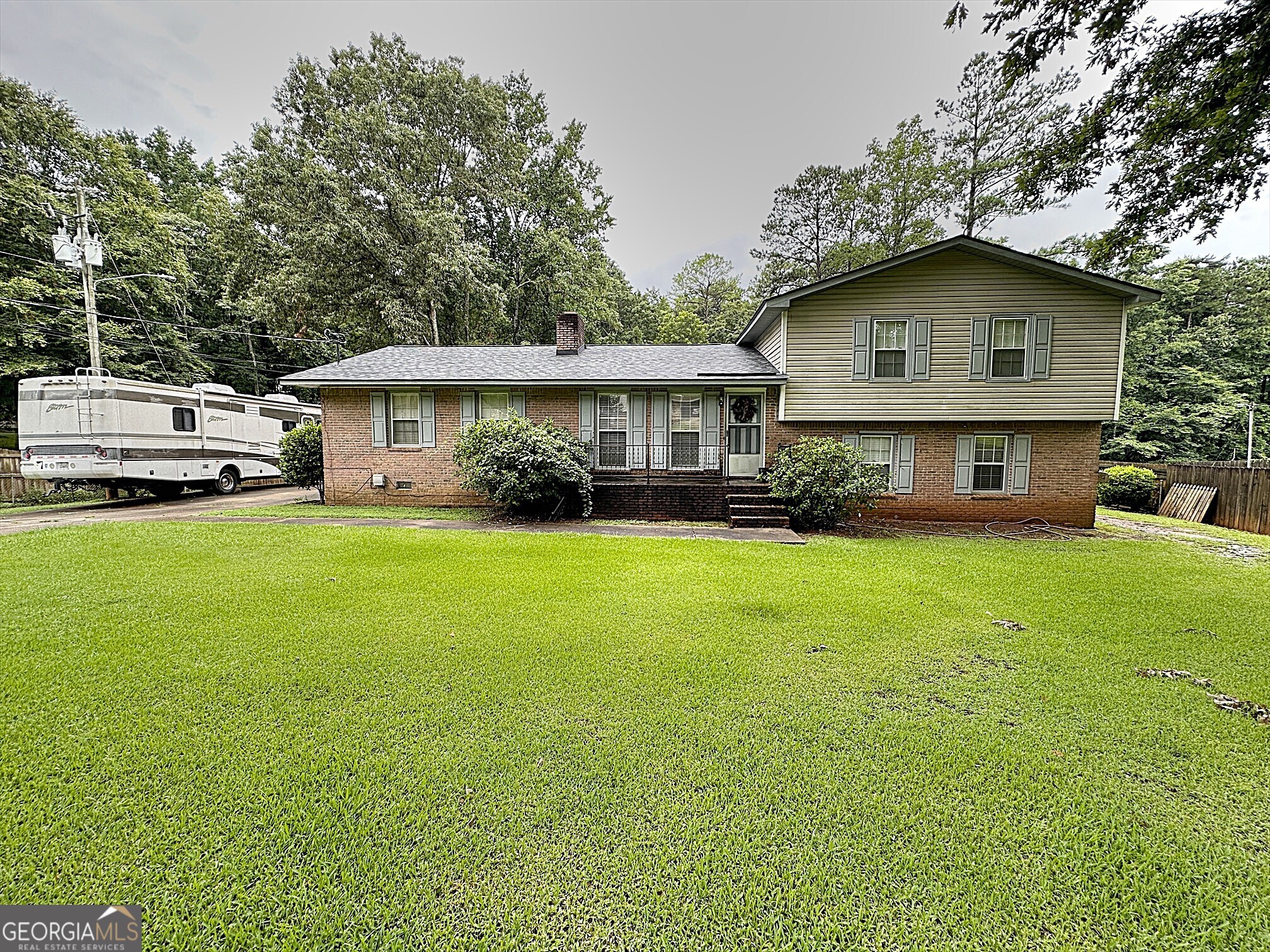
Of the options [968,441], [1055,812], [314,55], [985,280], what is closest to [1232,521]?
[968,441]

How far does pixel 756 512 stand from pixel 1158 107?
320 inches

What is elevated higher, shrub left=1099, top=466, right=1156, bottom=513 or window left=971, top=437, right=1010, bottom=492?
window left=971, top=437, right=1010, bottom=492

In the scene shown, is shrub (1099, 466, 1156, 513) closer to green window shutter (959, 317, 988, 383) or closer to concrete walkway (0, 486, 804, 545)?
green window shutter (959, 317, 988, 383)

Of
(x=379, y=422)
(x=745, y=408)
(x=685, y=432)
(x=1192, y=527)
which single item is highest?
(x=745, y=408)

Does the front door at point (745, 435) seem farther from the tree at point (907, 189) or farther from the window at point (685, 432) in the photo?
the tree at point (907, 189)

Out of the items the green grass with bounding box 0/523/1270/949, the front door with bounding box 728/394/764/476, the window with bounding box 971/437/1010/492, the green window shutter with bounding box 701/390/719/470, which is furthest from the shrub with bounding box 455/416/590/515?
the window with bounding box 971/437/1010/492

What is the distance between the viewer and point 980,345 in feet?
36.7

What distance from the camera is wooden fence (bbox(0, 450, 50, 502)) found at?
14.0 metres

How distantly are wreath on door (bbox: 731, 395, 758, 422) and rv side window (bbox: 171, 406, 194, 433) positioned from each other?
49.2 ft

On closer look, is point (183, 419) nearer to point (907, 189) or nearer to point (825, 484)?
point (825, 484)

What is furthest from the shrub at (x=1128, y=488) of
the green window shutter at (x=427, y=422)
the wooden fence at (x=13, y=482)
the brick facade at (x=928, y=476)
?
the wooden fence at (x=13, y=482)

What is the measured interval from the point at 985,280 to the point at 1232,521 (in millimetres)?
8910

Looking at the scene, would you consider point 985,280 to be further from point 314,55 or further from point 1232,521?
point 314,55

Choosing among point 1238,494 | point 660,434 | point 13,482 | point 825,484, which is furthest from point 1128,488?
point 13,482
